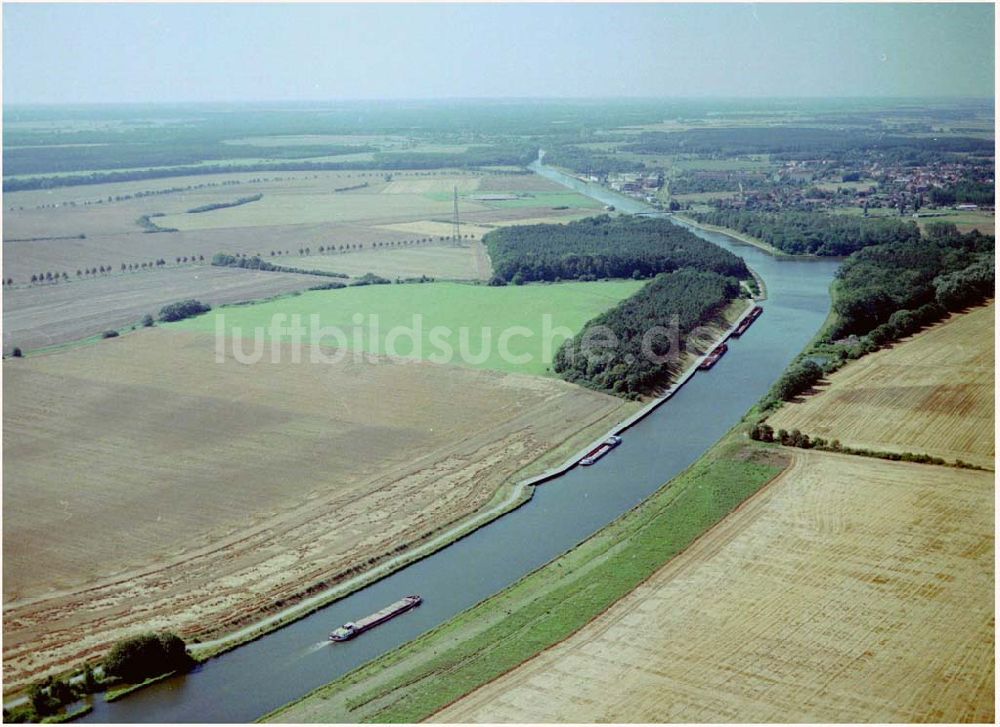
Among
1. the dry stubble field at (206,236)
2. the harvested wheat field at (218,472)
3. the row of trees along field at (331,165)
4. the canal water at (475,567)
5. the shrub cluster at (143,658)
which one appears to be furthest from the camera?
the row of trees along field at (331,165)

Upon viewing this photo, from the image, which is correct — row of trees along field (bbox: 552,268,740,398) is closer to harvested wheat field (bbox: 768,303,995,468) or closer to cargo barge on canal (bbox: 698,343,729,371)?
cargo barge on canal (bbox: 698,343,729,371)

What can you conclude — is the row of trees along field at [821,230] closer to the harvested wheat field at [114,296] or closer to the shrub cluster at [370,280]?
the shrub cluster at [370,280]

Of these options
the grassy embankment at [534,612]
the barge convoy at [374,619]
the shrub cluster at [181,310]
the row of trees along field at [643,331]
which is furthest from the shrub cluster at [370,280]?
the barge convoy at [374,619]

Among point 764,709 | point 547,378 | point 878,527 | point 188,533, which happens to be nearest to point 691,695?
point 764,709

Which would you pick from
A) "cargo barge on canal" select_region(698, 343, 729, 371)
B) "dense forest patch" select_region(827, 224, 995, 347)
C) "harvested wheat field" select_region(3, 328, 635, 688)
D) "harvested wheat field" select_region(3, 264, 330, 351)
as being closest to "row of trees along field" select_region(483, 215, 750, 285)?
"dense forest patch" select_region(827, 224, 995, 347)

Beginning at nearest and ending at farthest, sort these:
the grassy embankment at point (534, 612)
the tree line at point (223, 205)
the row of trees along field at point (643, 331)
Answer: the grassy embankment at point (534, 612) < the row of trees along field at point (643, 331) < the tree line at point (223, 205)

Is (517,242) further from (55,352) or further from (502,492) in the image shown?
(502,492)

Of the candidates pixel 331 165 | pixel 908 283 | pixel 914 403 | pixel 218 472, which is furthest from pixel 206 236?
pixel 914 403

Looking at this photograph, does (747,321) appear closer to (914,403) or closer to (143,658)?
(914,403)
